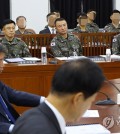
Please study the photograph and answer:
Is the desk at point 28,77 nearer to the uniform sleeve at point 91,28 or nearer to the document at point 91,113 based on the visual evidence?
the document at point 91,113

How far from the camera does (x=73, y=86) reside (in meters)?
1.10

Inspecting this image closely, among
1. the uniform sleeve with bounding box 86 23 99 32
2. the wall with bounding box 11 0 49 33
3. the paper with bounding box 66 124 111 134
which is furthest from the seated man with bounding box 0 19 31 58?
the wall with bounding box 11 0 49 33

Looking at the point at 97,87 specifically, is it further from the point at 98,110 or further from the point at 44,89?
the point at 44,89

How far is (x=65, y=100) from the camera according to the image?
112 cm

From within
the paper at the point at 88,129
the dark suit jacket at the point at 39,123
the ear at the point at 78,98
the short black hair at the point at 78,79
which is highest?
the short black hair at the point at 78,79

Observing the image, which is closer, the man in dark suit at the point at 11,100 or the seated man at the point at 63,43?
the man in dark suit at the point at 11,100

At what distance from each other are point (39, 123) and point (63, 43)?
4.48 m

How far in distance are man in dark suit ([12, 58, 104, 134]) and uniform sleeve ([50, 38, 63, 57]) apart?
4.24 metres

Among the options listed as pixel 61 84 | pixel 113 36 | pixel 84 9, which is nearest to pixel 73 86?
pixel 61 84

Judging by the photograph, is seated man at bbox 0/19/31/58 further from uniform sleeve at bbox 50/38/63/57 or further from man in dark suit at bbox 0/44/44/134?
man in dark suit at bbox 0/44/44/134

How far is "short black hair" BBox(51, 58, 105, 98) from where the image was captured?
3.61ft

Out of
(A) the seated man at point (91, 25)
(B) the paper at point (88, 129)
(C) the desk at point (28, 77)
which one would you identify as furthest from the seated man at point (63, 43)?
(B) the paper at point (88, 129)

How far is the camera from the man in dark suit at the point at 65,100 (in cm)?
110

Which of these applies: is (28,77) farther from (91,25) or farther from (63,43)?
(91,25)
